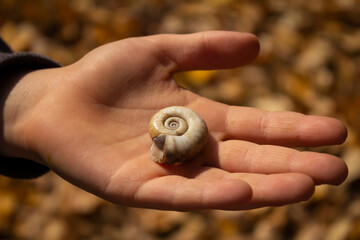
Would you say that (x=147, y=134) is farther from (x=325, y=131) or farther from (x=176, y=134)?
(x=325, y=131)

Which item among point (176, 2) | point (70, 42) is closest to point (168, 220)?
point (70, 42)

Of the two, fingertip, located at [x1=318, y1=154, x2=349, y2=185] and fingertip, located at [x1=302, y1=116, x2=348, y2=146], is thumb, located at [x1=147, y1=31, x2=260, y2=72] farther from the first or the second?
fingertip, located at [x1=318, y1=154, x2=349, y2=185]

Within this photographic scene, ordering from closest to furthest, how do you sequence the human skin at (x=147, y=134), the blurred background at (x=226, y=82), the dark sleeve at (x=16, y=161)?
the human skin at (x=147, y=134) → the dark sleeve at (x=16, y=161) → the blurred background at (x=226, y=82)

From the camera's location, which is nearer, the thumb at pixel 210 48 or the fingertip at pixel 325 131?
the fingertip at pixel 325 131

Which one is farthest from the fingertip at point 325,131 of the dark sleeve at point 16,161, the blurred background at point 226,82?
the dark sleeve at point 16,161

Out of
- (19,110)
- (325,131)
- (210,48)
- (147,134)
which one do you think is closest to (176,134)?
(147,134)

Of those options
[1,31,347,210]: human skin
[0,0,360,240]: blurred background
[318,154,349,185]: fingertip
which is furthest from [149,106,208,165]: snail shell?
[0,0,360,240]: blurred background

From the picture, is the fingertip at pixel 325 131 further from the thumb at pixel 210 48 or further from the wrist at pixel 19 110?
the wrist at pixel 19 110
